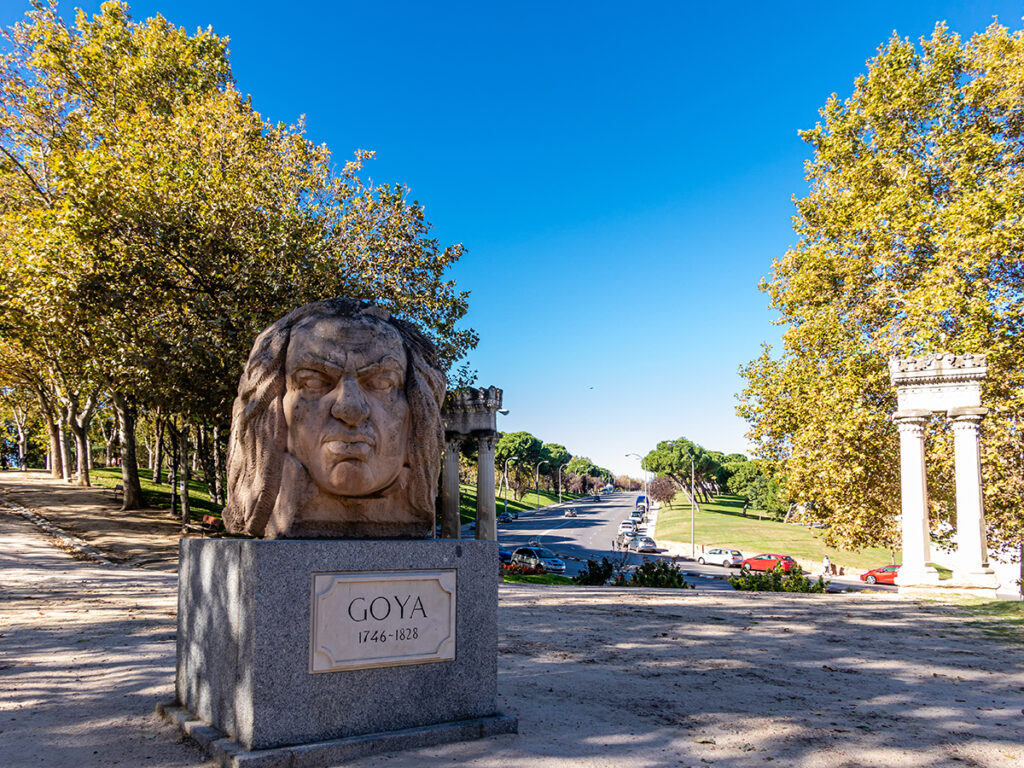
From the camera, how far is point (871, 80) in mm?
20969

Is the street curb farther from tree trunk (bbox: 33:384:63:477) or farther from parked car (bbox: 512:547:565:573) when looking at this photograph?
parked car (bbox: 512:547:565:573)

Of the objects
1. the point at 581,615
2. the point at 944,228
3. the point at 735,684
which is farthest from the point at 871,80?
the point at 735,684

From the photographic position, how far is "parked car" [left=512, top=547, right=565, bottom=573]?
26500 mm

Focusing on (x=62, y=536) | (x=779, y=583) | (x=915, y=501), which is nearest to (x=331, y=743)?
(x=915, y=501)

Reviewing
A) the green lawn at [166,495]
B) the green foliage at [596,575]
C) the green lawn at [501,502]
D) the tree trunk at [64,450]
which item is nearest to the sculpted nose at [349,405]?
the green foliage at [596,575]

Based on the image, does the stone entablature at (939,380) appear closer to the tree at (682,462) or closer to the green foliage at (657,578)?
the green foliage at (657,578)

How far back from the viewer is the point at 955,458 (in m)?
14.1

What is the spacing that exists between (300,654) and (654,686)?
10.8 feet

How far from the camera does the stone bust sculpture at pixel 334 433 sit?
13.8ft

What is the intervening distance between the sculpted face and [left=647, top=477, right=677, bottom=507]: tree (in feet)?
291

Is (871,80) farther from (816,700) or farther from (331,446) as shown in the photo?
(331,446)

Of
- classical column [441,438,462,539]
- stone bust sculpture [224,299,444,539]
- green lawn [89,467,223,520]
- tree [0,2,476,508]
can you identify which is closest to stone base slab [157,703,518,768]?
stone bust sculpture [224,299,444,539]

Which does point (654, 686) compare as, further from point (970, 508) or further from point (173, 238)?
point (173, 238)

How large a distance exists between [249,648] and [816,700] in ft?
14.7
